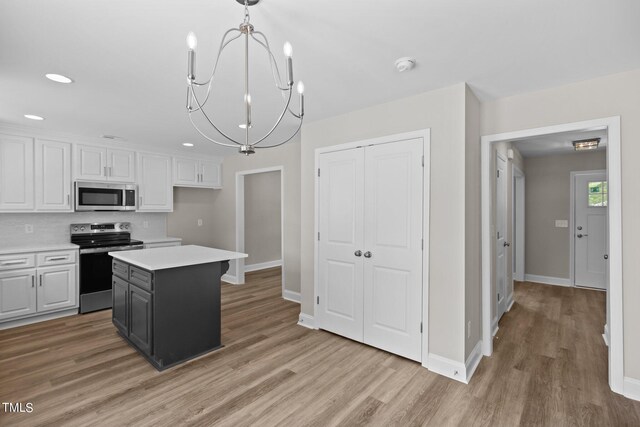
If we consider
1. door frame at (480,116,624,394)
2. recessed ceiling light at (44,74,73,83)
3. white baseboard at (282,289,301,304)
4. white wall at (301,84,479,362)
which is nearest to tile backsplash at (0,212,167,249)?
white baseboard at (282,289,301,304)

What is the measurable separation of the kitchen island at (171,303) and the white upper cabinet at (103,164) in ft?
6.34

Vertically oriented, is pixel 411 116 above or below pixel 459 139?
above

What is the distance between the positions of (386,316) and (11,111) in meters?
4.33

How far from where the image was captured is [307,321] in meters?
3.77

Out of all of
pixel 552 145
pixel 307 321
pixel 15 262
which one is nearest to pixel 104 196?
pixel 15 262

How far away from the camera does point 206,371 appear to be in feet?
8.87

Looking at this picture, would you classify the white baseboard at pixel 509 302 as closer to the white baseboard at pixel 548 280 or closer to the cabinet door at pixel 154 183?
the white baseboard at pixel 548 280

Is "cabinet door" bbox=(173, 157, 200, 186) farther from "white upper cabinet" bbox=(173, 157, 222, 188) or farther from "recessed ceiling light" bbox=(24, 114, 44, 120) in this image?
"recessed ceiling light" bbox=(24, 114, 44, 120)

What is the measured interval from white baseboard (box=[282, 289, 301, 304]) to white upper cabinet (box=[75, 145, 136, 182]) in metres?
2.90

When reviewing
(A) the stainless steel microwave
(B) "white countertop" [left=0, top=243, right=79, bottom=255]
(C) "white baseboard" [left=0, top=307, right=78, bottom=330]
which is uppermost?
(A) the stainless steel microwave

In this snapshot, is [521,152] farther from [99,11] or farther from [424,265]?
[99,11]

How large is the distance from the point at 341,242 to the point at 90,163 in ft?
12.1

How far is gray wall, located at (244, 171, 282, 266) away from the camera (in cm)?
683

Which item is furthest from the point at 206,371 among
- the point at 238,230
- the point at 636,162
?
the point at 636,162
